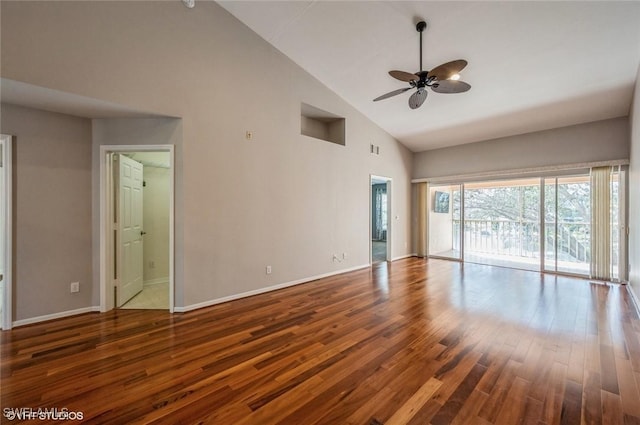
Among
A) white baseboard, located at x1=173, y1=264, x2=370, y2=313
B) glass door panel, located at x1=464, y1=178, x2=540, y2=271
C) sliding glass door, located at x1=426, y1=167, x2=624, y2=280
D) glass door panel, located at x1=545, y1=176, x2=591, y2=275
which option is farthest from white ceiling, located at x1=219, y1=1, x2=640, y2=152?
white baseboard, located at x1=173, y1=264, x2=370, y2=313

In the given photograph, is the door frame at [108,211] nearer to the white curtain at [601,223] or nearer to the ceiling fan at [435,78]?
the ceiling fan at [435,78]

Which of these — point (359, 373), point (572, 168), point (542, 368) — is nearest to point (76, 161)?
point (359, 373)

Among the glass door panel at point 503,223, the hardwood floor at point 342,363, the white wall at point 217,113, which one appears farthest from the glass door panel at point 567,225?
the white wall at point 217,113

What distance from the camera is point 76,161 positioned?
3105mm

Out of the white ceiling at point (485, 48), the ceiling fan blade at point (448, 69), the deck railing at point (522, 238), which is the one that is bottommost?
the deck railing at point (522, 238)

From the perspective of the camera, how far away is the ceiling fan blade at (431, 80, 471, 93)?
2912 mm

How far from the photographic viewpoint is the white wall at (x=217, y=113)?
247 cm

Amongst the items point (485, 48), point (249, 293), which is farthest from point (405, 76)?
point (249, 293)

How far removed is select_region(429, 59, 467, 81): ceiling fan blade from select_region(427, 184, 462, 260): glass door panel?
14.8 feet

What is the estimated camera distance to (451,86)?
2998 millimetres

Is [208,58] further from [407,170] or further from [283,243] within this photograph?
[407,170]

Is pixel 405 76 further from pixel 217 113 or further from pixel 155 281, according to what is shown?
pixel 155 281

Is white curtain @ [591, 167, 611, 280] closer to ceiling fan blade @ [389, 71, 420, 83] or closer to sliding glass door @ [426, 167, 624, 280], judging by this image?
sliding glass door @ [426, 167, 624, 280]

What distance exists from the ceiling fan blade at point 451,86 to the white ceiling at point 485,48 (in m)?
0.77
